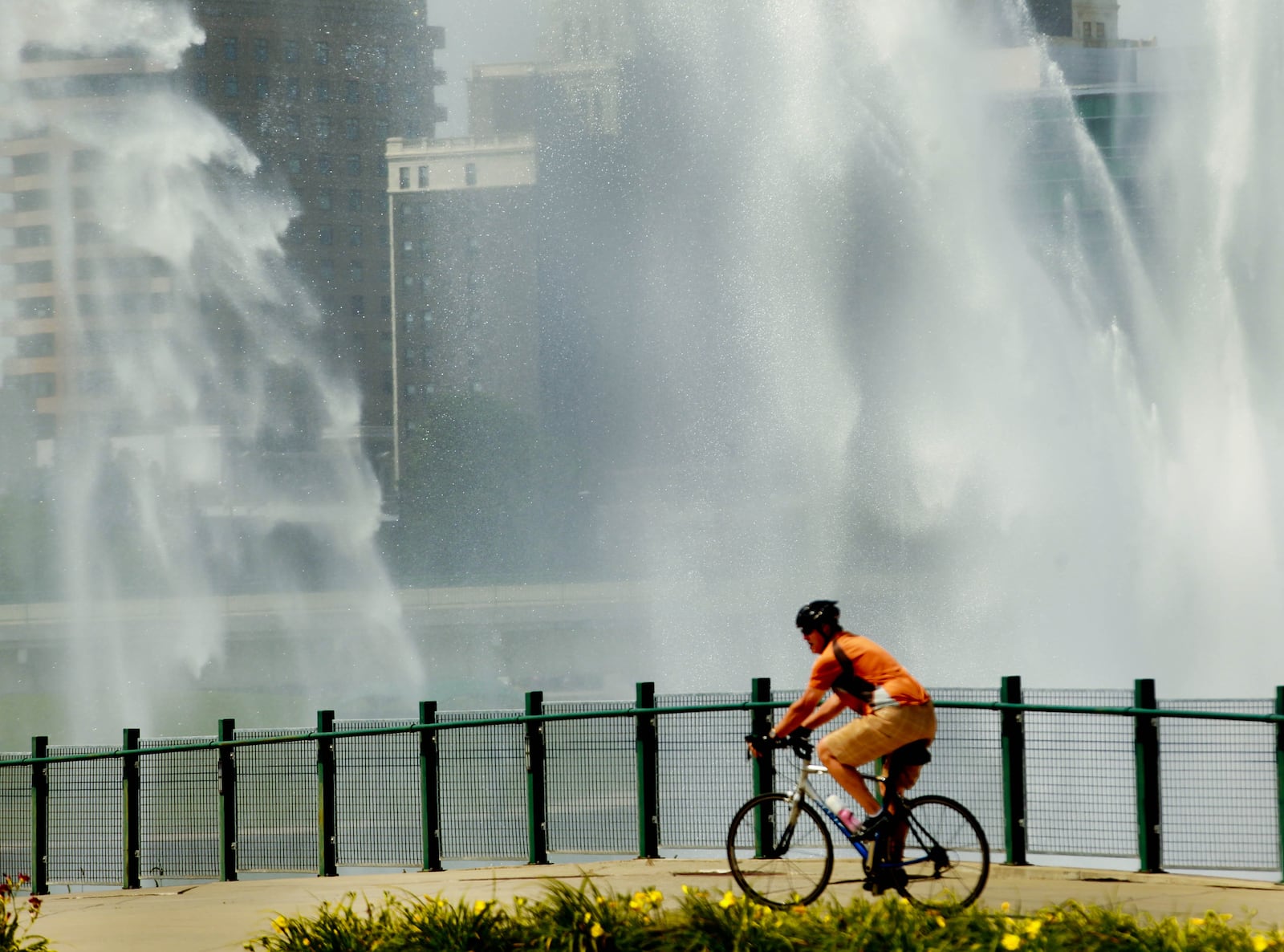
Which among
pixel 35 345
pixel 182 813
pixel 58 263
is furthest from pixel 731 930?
pixel 35 345

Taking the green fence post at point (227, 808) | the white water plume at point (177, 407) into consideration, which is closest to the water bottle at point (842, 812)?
the green fence post at point (227, 808)

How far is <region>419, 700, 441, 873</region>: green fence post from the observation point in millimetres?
12367

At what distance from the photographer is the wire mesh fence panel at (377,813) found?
508 inches

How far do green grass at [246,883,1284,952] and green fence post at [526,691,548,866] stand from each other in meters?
3.77

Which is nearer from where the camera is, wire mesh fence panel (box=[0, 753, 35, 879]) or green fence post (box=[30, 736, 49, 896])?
green fence post (box=[30, 736, 49, 896])

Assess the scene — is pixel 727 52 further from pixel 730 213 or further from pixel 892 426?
pixel 892 426

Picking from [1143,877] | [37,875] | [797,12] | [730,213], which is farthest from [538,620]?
[1143,877]

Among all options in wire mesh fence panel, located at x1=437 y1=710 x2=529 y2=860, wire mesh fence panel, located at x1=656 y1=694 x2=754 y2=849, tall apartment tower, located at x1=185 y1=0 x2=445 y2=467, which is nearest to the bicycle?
wire mesh fence panel, located at x1=656 y1=694 x2=754 y2=849

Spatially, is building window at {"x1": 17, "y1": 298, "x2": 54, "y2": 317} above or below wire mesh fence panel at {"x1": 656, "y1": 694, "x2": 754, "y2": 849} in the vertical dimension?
above

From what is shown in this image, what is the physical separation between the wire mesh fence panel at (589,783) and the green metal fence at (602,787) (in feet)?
0.07

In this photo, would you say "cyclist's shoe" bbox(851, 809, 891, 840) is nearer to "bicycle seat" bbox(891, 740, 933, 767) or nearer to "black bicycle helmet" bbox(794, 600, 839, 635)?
"bicycle seat" bbox(891, 740, 933, 767)

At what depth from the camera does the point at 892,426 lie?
123 ft

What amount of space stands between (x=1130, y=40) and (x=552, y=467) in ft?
111

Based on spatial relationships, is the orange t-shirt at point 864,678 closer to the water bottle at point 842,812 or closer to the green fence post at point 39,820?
the water bottle at point 842,812
